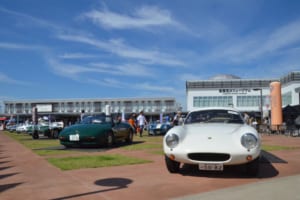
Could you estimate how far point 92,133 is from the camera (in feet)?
34.1

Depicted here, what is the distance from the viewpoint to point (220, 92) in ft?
233

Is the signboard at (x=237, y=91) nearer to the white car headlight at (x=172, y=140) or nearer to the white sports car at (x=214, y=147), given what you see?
the white sports car at (x=214, y=147)

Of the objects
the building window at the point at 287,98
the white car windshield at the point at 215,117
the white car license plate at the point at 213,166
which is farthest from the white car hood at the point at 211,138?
the building window at the point at 287,98

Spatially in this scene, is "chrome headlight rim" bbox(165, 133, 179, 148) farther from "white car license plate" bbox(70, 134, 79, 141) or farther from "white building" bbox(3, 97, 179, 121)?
"white building" bbox(3, 97, 179, 121)

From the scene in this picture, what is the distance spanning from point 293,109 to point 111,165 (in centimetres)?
2145

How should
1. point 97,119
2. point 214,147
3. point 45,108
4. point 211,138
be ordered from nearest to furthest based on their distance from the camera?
1. point 214,147
2. point 211,138
3. point 97,119
4. point 45,108

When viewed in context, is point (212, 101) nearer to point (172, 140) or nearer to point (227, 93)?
point (227, 93)

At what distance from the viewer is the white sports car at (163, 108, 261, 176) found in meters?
5.16

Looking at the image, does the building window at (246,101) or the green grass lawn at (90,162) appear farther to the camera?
the building window at (246,101)

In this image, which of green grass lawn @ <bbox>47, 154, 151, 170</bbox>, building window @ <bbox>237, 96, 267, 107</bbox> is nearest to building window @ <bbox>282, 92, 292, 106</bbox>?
building window @ <bbox>237, 96, 267, 107</bbox>

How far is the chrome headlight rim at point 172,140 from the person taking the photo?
5.54 m

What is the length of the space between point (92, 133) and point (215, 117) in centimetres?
484

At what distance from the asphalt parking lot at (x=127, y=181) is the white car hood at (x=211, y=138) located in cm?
56

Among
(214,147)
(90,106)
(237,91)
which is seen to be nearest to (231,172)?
(214,147)
